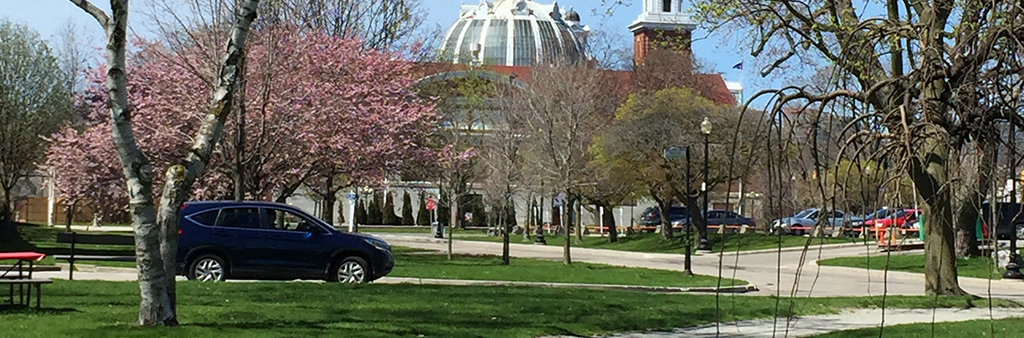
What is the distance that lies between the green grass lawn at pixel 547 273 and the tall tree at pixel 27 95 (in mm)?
20809

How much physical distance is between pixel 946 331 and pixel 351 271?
10.6 metres

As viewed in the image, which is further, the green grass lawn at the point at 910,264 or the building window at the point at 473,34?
the building window at the point at 473,34

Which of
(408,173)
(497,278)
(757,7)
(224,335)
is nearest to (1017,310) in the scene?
(757,7)

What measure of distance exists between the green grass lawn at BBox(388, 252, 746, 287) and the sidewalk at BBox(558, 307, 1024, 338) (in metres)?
7.27

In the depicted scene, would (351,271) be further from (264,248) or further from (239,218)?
(239,218)

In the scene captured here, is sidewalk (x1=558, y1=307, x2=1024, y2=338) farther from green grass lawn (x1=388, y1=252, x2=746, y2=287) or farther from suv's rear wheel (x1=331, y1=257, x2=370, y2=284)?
suv's rear wheel (x1=331, y1=257, x2=370, y2=284)

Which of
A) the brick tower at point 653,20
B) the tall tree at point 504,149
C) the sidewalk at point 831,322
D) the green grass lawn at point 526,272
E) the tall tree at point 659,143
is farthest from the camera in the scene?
the brick tower at point 653,20

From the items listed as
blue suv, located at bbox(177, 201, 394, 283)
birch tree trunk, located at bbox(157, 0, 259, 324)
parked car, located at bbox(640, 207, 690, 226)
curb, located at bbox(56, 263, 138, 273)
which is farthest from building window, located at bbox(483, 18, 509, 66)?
birch tree trunk, located at bbox(157, 0, 259, 324)

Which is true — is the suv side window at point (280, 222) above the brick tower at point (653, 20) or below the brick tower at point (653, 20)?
below

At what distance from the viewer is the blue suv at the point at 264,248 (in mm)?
20297

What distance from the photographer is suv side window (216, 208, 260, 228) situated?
67.4 ft

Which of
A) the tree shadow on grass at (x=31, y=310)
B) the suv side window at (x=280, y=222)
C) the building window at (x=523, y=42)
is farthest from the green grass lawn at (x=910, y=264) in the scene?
the building window at (x=523, y=42)

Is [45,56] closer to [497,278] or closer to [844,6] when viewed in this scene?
[497,278]

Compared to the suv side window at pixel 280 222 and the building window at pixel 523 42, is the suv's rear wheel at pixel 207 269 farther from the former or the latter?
the building window at pixel 523 42
